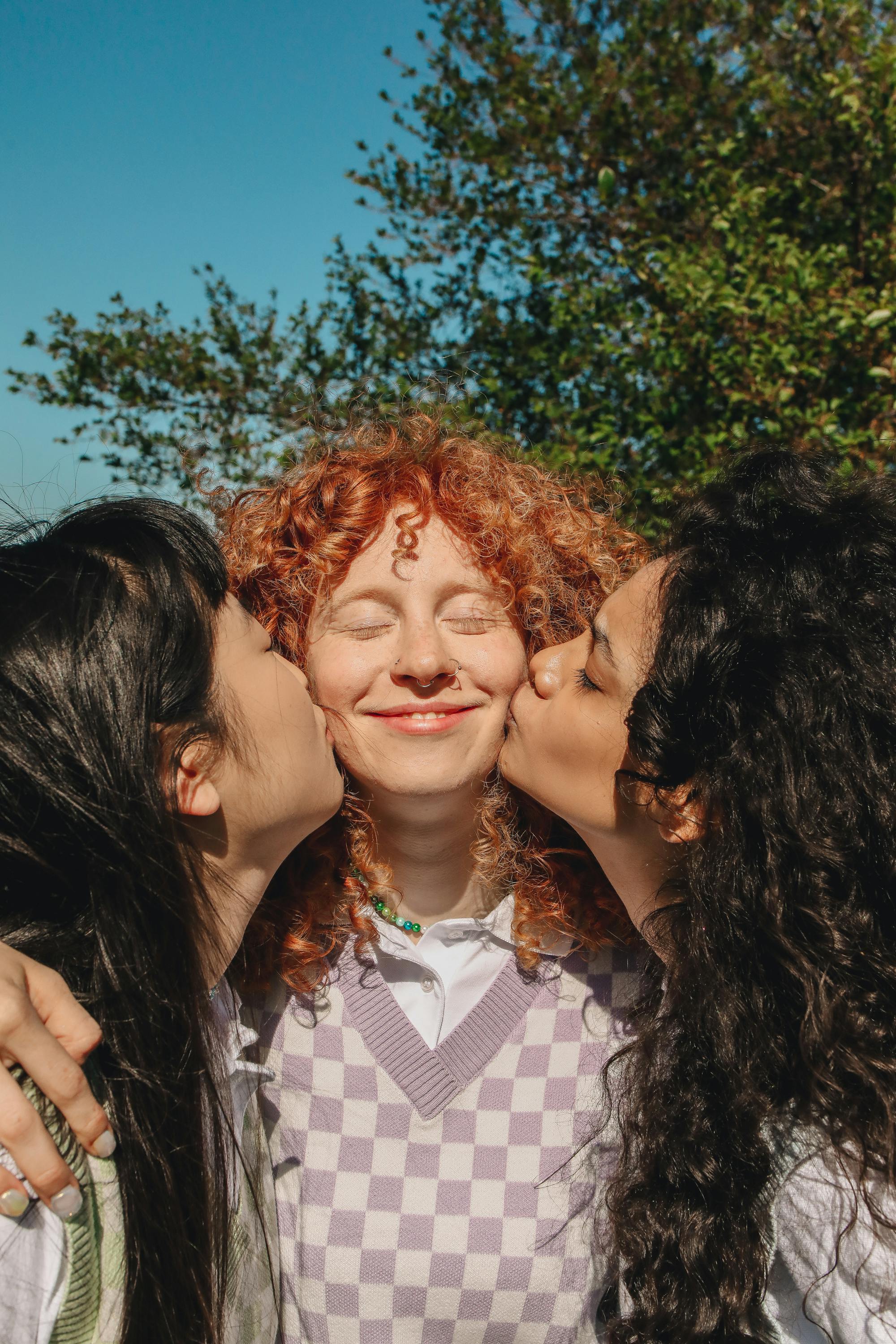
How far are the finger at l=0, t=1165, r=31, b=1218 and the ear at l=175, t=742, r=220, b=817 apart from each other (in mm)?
669

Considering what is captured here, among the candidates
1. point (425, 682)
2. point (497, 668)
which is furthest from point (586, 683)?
point (425, 682)

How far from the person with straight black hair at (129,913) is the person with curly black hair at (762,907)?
0.77 m

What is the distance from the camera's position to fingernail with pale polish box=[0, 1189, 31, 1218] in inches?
52.9

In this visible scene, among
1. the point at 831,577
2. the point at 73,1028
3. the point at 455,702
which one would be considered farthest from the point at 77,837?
the point at 831,577

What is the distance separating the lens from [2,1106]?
1325 millimetres

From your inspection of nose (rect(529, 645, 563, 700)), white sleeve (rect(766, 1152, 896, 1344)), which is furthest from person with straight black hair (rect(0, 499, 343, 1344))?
white sleeve (rect(766, 1152, 896, 1344))

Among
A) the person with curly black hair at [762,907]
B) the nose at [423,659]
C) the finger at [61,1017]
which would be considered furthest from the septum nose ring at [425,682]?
the finger at [61,1017]

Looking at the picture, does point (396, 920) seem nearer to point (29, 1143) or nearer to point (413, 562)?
point (413, 562)

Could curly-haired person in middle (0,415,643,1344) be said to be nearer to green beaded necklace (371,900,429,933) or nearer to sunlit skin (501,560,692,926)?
green beaded necklace (371,900,429,933)

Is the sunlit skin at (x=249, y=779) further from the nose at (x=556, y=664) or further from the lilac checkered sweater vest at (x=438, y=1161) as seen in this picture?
the nose at (x=556, y=664)

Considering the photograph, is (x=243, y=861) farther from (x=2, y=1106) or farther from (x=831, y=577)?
(x=831, y=577)

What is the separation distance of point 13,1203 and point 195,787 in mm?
758

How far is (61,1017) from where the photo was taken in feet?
4.83

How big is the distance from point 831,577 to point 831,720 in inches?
10.6
